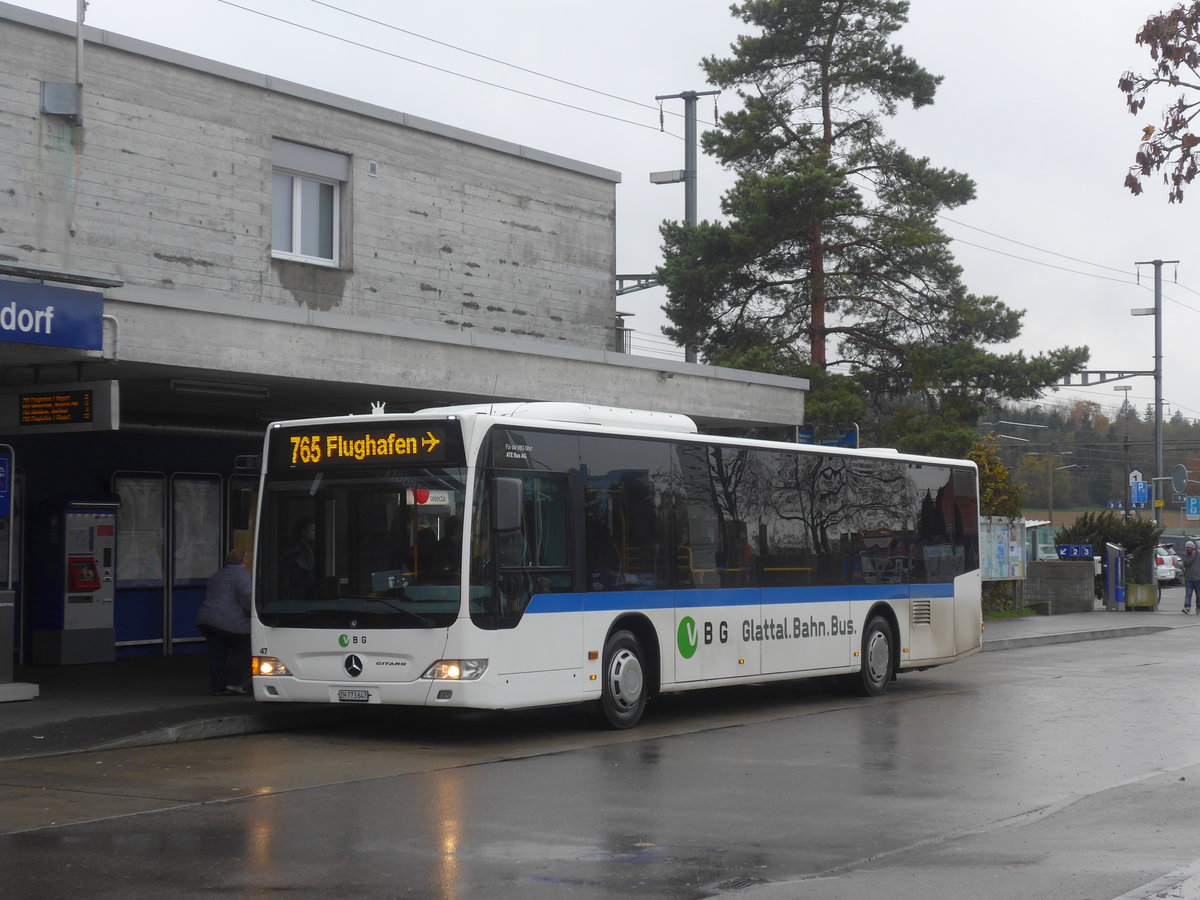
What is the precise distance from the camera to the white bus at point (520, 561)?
43.2ft

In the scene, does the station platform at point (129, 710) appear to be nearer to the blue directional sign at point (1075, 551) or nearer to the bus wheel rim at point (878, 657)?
the bus wheel rim at point (878, 657)

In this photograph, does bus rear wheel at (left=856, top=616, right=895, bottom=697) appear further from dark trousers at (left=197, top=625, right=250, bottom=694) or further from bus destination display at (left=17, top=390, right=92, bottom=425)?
bus destination display at (left=17, top=390, right=92, bottom=425)

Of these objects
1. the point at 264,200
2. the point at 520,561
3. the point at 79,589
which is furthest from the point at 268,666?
the point at 264,200

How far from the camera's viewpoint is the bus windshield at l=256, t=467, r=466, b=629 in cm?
1317

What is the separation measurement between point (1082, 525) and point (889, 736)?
28187mm

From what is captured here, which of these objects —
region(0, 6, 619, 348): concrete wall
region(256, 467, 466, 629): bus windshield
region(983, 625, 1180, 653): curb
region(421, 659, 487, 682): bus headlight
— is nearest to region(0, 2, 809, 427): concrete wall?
region(0, 6, 619, 348): concrete wall

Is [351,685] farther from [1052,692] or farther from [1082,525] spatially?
[1082,525]

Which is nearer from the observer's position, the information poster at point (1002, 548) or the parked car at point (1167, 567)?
the information poster at point (1002, 548)

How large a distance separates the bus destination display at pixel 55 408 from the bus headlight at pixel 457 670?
15.1 ft

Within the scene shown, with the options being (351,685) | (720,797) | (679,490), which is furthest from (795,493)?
(720,797)

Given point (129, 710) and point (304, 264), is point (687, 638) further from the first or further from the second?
point (304, 264)

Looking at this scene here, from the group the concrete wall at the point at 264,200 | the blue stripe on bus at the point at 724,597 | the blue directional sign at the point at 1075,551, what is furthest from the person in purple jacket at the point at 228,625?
the blue directional sign at the point at 1075,551

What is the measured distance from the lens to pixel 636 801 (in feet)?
33.4

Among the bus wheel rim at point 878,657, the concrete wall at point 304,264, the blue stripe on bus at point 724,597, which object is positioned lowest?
the bus wheel rim at point 878,657
